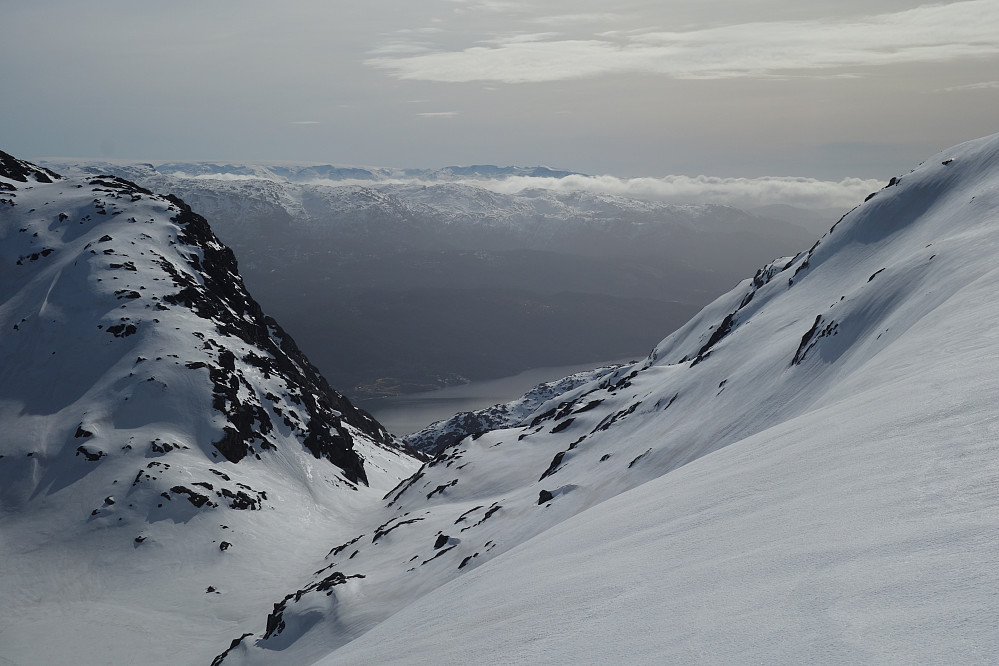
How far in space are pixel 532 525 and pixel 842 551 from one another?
30429 millimetres

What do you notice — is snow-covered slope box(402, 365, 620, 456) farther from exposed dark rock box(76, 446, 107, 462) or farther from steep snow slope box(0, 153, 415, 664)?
exposed dark rock box(76, 446, 107, 462)

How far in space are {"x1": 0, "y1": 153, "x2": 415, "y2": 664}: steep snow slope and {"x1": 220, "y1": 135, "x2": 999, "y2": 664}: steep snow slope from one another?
1927cm

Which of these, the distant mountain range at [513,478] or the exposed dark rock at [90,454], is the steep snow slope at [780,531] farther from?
the exposed dark rock at [90,454]

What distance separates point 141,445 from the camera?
2623 inches

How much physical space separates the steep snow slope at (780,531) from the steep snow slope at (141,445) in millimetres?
19268

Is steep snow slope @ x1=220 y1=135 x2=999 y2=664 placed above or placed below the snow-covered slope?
above

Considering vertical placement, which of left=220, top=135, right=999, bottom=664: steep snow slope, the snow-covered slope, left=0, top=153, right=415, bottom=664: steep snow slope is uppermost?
left=220, top=135, right=999, bottom=664: steep snow slope

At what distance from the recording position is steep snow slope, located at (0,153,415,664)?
54125 millimetres

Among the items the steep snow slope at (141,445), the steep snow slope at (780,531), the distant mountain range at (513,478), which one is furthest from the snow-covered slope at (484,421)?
the steep snow slope at (780,531)

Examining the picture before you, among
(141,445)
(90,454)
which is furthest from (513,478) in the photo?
(90,454)

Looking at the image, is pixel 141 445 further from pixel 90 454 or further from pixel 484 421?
pixel 484 421

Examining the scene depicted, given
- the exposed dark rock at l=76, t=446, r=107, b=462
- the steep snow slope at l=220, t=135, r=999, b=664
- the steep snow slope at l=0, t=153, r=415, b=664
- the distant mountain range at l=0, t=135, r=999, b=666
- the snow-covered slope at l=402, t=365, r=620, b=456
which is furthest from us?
the snow-covered slope at l=402, t=365, r=620, b=456

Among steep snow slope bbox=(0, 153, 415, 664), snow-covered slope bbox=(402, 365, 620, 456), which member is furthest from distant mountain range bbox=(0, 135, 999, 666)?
snow-covered slope bbox=(402, 365, 620, 456)

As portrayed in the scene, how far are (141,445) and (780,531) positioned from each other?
232 feet
